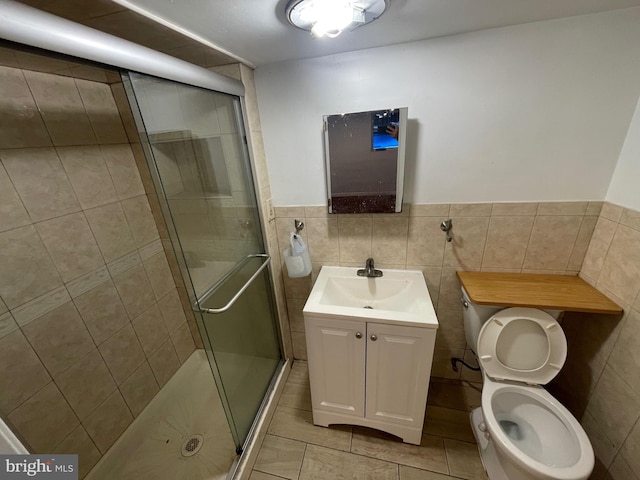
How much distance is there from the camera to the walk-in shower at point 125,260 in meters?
0.95

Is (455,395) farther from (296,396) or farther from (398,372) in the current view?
(296,396)

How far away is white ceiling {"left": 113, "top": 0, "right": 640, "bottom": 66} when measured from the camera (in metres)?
0.71

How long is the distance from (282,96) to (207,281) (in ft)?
3.19

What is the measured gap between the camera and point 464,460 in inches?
48.6

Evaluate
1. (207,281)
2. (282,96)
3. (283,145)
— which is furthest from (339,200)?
(207,281)

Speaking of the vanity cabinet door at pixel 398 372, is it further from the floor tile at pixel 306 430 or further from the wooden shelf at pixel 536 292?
the wooden shelf at pixel 536 292

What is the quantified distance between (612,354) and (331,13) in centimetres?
172

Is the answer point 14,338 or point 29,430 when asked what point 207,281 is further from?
point 29,430

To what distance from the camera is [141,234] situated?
1520 millimetres

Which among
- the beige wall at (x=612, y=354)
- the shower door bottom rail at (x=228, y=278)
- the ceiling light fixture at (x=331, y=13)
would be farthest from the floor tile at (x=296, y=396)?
the ceiling light fixture at (x=331, y=13)

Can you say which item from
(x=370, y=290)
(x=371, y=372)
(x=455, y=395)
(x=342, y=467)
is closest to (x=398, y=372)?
(x=371, y=372)

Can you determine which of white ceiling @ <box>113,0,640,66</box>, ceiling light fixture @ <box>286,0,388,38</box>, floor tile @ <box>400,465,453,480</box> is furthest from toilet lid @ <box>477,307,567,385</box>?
ceiling light fixture @ <box>286,0,388,38</box>

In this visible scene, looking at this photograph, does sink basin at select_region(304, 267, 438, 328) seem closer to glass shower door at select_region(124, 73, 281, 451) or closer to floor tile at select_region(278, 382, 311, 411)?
glass shower door at select_region(124, 73, 281, 451)

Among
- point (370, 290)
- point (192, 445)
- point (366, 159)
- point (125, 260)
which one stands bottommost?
point (192, 445)
